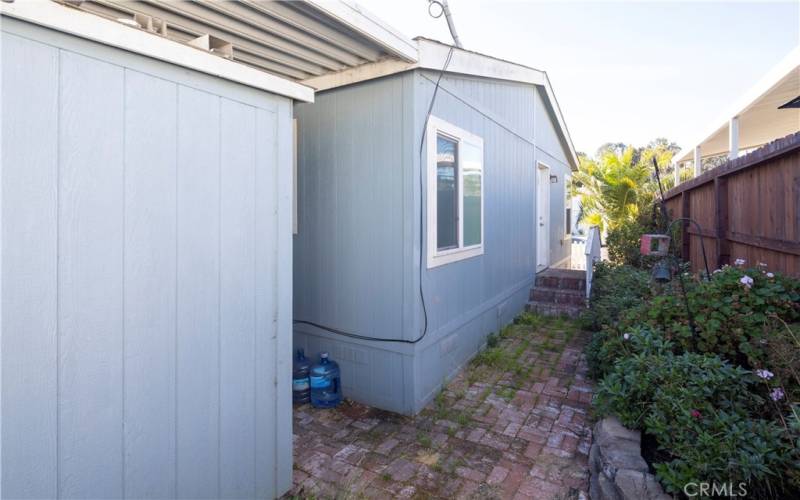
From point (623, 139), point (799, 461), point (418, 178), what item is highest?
point (623, 139)

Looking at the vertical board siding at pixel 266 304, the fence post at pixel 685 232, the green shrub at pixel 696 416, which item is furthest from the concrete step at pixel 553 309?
the vertical board siding at pixel 266 304

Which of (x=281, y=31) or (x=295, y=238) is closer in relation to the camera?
(x=281, y=31)

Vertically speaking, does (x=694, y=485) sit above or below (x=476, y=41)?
below

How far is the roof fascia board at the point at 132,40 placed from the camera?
149cm

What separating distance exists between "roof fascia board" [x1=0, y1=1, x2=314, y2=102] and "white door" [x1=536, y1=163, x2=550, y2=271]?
22.0 feet

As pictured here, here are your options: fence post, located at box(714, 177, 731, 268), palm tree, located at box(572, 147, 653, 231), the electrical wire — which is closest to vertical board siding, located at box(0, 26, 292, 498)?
the electrical wire

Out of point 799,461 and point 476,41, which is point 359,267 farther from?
point 476,41

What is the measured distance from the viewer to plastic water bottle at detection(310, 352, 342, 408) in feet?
12.5

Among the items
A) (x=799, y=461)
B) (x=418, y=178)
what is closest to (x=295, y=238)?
(x=418, y=178)

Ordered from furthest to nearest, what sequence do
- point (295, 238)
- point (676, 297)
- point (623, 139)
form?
point (623, 139), point (295, 238), point (676, 297)

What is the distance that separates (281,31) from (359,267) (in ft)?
6.47

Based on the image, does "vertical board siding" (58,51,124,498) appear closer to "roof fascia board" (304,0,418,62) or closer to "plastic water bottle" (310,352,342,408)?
"roof fascia board" (304,0,418,62)

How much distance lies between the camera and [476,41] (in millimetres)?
6805

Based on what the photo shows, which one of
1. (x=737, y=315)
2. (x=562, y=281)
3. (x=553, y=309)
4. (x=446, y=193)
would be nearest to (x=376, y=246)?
(x=446, y=193)
